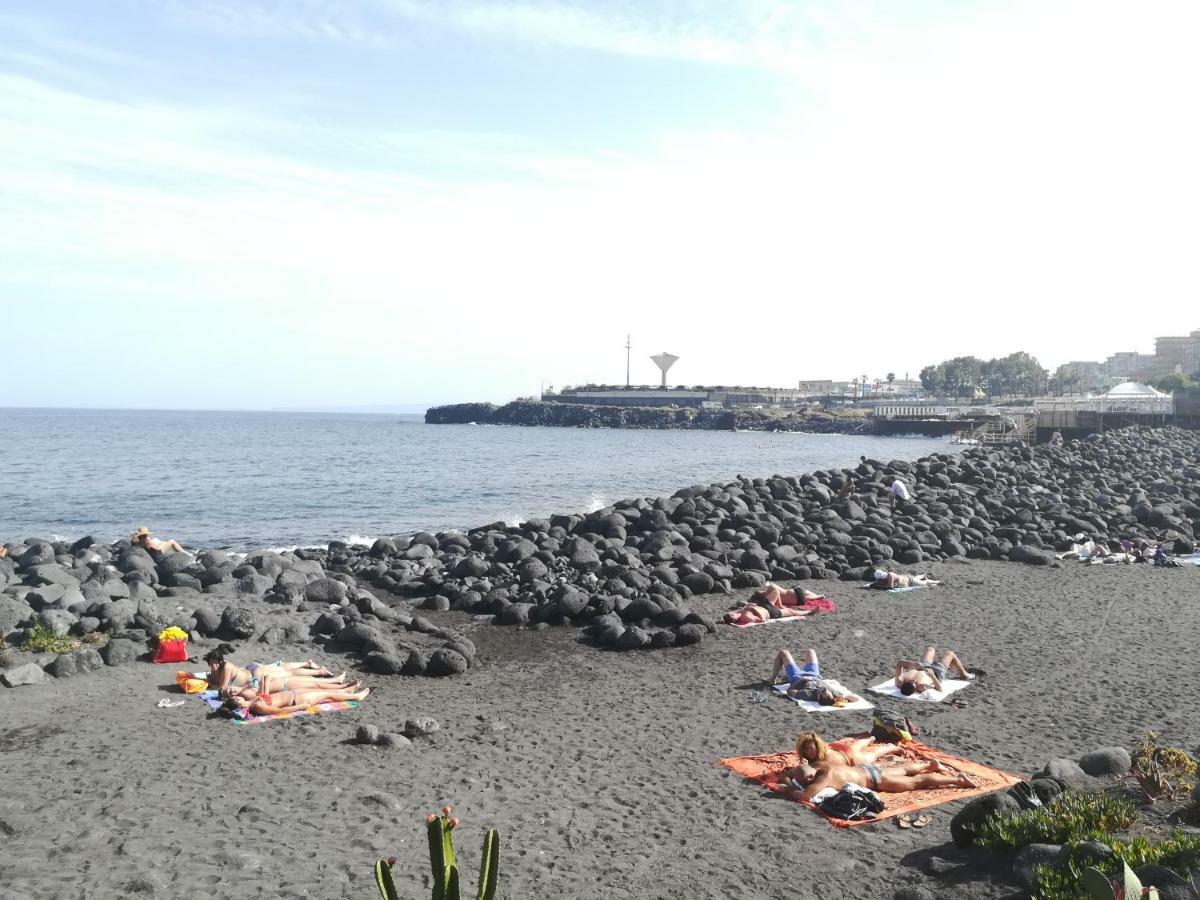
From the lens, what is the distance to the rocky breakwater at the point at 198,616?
11.8 m

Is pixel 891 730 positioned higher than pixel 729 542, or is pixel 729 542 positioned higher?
pixel 891 730

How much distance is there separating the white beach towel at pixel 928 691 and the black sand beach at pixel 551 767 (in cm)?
18

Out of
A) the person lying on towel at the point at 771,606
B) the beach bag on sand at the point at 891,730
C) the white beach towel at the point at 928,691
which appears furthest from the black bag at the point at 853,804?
the person lying on towel at the point at 771,606

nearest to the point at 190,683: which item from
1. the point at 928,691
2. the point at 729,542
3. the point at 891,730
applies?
the point at 891,730

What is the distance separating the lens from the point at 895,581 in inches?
687

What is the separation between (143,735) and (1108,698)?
33.4ft

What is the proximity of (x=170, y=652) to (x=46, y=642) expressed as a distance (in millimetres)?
1551

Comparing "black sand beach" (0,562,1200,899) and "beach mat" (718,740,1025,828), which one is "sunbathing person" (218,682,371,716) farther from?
"beach mat" (718,740,1025,828)

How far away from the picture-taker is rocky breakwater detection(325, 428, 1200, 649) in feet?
51.5

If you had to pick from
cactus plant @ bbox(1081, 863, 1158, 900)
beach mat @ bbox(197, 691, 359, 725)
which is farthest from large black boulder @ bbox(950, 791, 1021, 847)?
beach mat @ bbox(197, 691, 359, 725)

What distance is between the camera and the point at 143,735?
363 inches

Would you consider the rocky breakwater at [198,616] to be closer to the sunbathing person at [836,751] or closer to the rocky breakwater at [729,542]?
the rocky breakwater at [729,542]

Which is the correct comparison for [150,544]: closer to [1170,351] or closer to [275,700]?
[275,700]

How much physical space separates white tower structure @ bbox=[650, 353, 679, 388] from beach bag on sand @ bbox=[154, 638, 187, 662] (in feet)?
575
